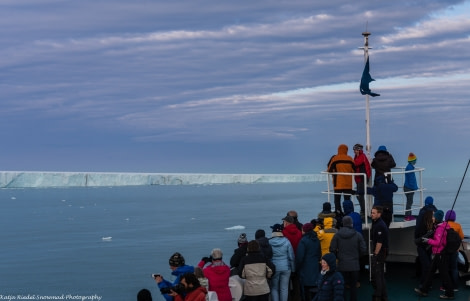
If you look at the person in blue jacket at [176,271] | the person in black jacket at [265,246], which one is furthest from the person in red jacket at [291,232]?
the person in blue jacket at [176,271]

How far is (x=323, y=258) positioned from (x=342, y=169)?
4198 mm

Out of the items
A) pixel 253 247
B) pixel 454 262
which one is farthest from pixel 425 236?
pixel 253 247

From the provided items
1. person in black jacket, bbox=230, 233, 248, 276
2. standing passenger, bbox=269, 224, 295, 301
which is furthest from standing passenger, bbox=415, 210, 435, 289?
person in black jacket, bbox=230, 233, 248, 276

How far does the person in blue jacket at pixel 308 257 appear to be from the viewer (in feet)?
32.8

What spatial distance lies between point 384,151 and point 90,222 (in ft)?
234

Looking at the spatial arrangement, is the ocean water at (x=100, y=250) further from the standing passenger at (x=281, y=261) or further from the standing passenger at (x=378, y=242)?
the standing passenger at (x=378, y=242)

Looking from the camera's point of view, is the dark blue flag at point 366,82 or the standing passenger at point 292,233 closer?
the standing passenger at point 292,233

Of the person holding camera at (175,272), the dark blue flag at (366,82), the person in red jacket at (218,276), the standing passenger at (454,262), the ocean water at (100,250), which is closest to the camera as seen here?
the person holding camera at (175,272)

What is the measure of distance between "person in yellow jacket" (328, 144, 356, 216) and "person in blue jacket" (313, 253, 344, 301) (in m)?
3.95

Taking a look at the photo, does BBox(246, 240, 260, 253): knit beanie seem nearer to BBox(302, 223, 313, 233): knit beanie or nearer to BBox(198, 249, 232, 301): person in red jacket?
BBox(198, 249, 232, 301): person in red jacket

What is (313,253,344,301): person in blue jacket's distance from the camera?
328 inches

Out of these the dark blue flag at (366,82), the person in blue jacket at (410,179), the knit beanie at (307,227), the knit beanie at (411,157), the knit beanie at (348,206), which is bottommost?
the knit beanie at (307,227)

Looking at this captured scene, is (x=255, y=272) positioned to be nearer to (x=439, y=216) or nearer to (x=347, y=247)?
(x=347, y=247)

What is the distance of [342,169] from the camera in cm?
1237
